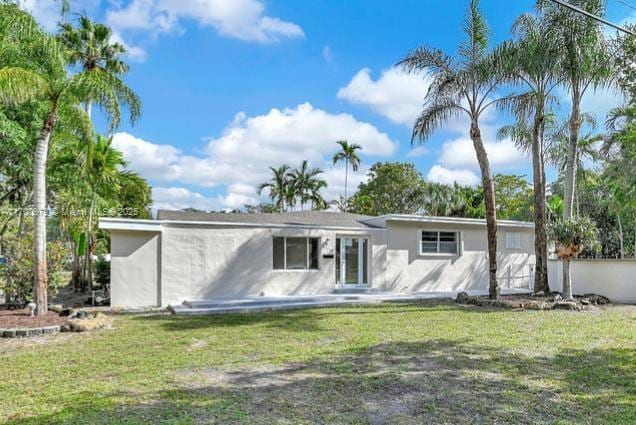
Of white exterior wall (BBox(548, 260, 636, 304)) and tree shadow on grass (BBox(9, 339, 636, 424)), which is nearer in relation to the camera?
tree shadow on grass (BBox(9, 339, 636, 424))

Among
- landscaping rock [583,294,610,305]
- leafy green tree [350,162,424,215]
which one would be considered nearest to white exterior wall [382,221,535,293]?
landscaping rock [583,294,610,305]

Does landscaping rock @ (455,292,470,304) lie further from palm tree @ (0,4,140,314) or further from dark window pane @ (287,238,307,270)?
palm tree @ (0,4,140,314)

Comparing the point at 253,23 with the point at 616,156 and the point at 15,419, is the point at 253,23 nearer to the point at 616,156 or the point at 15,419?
the point at 15,419

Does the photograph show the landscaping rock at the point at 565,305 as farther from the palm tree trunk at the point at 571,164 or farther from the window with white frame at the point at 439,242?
the window with white frame at the point at 439,242

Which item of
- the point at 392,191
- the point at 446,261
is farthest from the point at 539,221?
the point at 392,191

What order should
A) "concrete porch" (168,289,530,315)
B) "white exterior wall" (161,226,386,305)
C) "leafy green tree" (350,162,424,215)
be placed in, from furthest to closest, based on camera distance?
1. "leafy green tree" (350,162,424,215)
2. "white exterior wall" (161,226,386,305)
3. "concrete porch" (168,289,530,315)

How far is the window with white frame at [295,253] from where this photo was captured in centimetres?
1470

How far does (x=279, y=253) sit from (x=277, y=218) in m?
2.06

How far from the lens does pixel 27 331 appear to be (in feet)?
28.3

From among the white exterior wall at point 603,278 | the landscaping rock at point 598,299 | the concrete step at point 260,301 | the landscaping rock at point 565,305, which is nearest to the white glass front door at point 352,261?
the concrete step at point 260,301

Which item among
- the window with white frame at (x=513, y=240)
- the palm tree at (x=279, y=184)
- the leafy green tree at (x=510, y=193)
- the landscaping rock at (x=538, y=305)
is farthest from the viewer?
the palm tree at (x=279, y=184)

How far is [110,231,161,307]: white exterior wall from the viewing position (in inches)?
486

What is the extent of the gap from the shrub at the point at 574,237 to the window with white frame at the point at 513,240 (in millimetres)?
4896

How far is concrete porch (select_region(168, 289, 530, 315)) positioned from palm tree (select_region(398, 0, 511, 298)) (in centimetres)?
284
